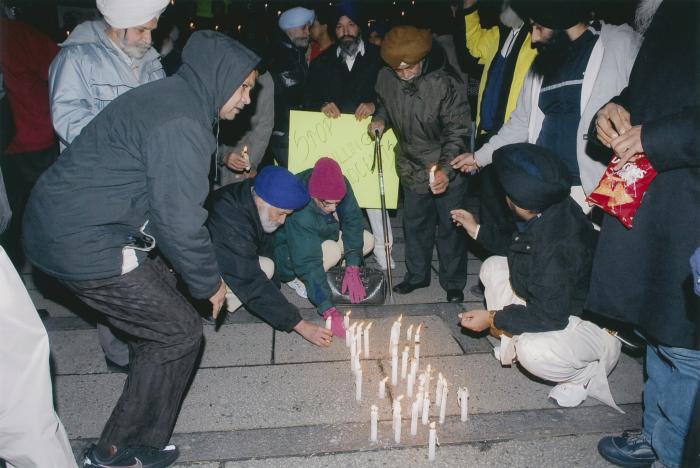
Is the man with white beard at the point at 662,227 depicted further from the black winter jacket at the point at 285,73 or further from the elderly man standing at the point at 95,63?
the black winter jacket at the point at 285,73

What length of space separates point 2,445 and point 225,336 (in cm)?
226

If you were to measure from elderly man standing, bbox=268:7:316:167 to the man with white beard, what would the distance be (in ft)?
11.5

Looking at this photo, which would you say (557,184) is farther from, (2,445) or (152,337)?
(2,445)

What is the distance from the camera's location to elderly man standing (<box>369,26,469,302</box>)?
4270mm

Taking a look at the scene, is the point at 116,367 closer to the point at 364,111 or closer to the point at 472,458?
the point at 472,458

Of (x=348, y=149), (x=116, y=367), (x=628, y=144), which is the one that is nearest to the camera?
(x=628, y=144)

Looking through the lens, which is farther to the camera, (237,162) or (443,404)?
(237,162)

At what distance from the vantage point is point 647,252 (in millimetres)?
2420

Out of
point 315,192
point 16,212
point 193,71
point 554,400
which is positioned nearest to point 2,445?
point 193,71

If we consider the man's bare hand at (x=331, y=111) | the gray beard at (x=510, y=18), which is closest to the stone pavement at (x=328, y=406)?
the man's bare hand at (x=331, y=111)

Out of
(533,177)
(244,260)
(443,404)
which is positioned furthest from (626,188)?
(244,260)

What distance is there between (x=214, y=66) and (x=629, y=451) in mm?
2936

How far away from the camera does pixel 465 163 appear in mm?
4191

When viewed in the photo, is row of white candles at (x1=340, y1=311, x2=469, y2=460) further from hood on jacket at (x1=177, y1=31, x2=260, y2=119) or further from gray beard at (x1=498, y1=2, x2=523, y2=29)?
gray beard at (x1=498, y1=2, x2=523, y2=29)
